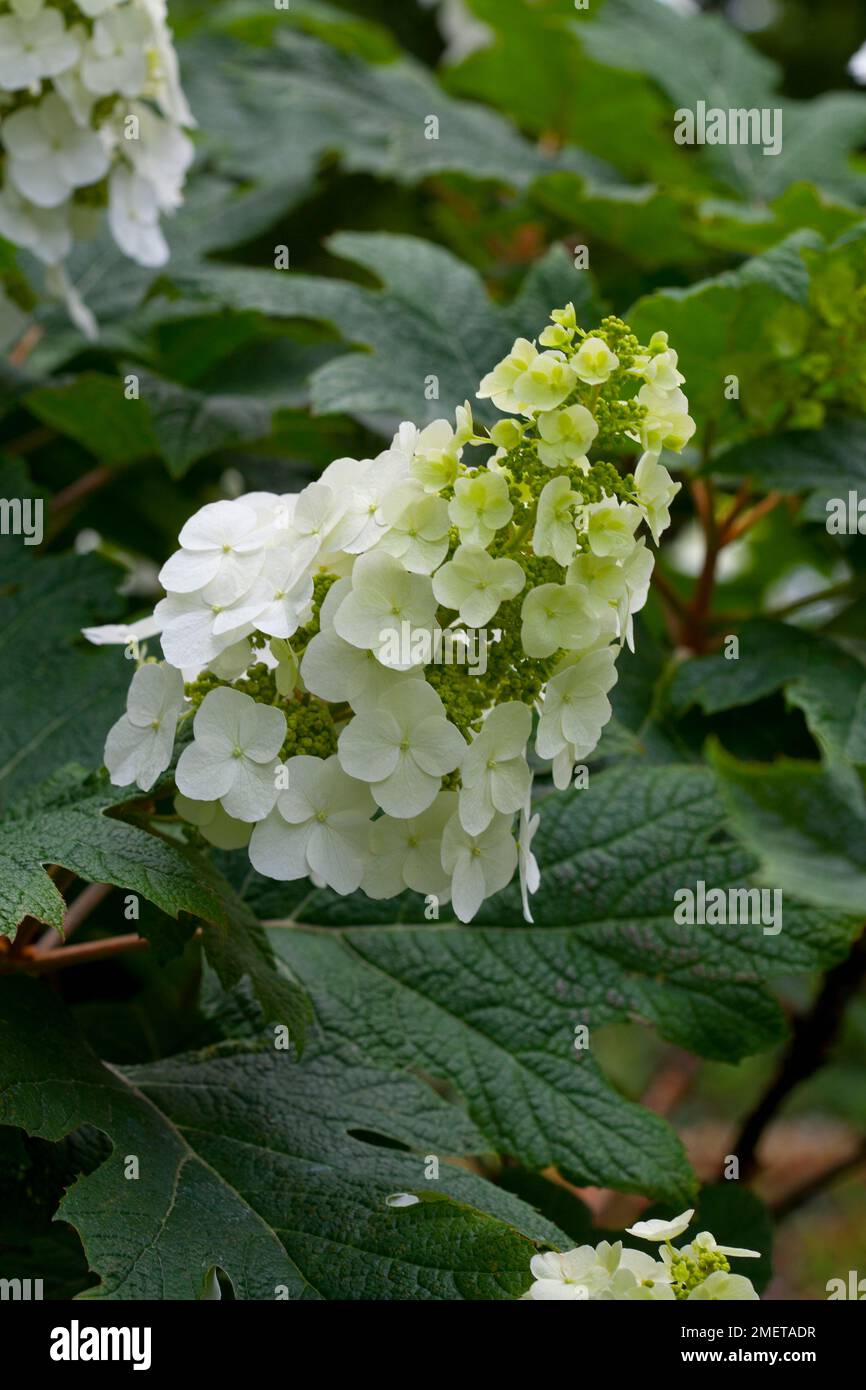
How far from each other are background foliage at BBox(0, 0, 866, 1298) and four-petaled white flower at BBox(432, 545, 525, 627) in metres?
0.28

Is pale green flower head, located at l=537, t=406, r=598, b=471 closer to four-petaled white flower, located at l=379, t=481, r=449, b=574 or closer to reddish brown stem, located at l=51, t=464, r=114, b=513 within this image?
four-petaled white flower, located at l=379, t=481, r=449, b=574

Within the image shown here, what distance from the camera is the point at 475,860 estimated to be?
0.96 meters

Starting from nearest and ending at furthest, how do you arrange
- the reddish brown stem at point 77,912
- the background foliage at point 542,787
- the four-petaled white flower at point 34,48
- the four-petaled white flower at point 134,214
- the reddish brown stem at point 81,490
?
1. the background foliage at point 542,787
2. the reddish brown stem at point 77,912
3. the four-petaled white flower at point 34,48
4. the four-petaled white flower at point 134,214
5. the reddish brown stem at point 81,490

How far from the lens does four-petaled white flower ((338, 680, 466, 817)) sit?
35.7 inches

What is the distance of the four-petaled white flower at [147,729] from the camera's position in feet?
3.17

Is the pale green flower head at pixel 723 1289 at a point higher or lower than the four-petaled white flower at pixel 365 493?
lower

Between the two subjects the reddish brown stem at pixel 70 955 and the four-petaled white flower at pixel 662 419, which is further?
the reddish brown stem at pixel 70 955

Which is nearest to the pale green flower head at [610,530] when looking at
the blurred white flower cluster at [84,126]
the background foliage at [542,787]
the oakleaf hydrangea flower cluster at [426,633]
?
the oakleaf hydrangea flower cluster at [426,633]

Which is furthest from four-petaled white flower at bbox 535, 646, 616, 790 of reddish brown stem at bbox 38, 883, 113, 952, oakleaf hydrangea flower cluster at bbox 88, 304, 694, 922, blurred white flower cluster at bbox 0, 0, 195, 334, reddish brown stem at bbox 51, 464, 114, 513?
reddish brown stem at bbox 51, 464, 114, 513

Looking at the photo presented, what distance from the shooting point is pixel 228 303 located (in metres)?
1.64

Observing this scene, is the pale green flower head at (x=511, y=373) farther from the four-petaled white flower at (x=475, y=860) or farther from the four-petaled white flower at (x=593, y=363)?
the four-petaled white flower at (x=475, y=860)
